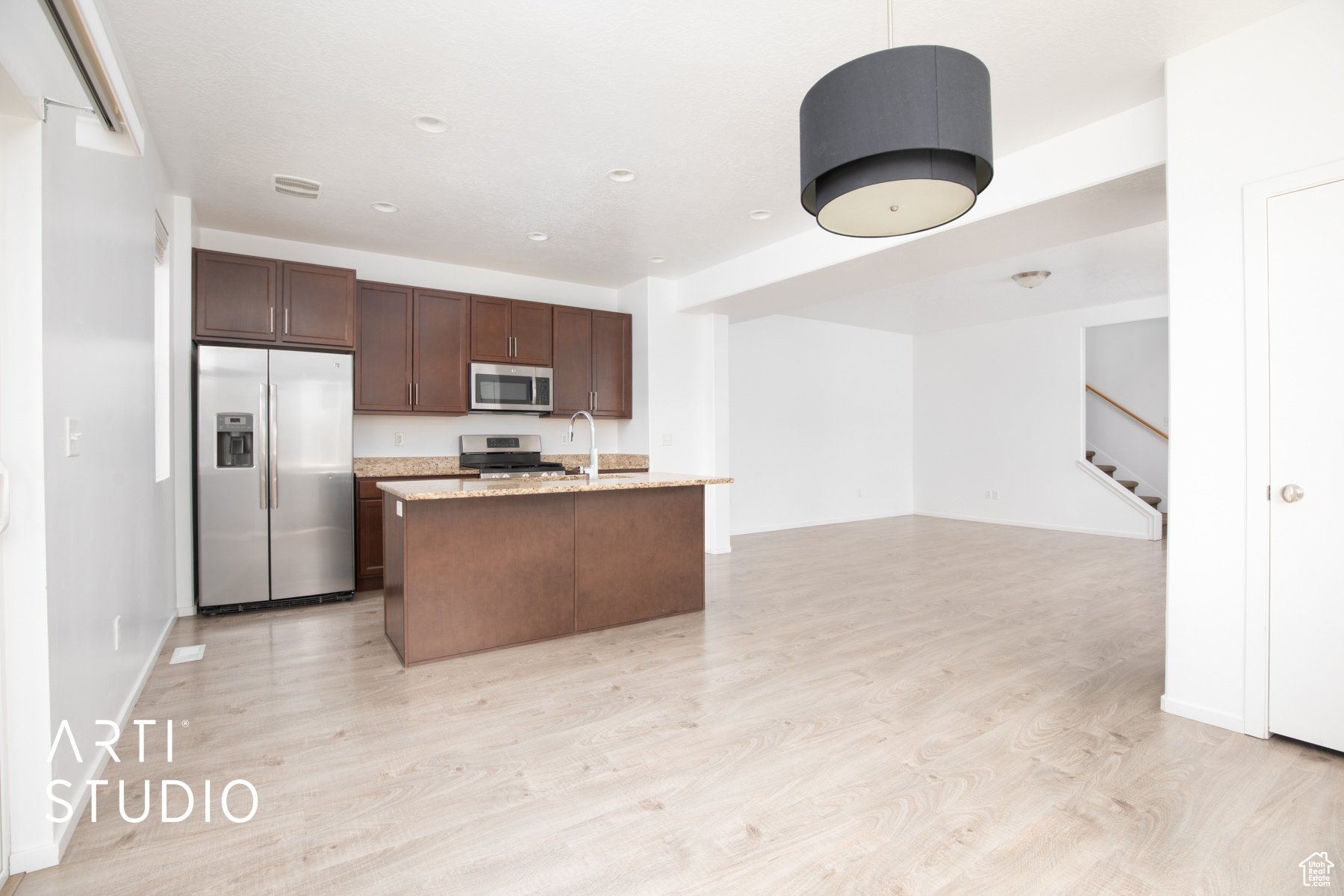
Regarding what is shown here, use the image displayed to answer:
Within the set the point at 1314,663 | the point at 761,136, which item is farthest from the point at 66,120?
the point at 1314,663

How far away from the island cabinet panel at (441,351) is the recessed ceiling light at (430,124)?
2.22 m

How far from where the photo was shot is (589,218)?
14.5ft

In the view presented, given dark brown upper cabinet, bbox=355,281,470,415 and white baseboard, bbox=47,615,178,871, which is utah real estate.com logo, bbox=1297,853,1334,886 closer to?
white baseboard, bbox=47,615,178,871

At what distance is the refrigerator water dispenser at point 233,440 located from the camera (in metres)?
4.12

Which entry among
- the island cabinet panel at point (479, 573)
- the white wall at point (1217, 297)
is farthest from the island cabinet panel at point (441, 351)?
the white wall at point (1217, 297)

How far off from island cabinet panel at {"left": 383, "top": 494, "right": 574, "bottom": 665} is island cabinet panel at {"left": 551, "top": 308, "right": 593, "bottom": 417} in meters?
2.40

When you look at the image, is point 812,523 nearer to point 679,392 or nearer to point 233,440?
point 679,392

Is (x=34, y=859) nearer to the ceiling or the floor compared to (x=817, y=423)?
nearer to the floor

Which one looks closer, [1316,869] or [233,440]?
[1316,869]

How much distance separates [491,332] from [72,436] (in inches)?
145

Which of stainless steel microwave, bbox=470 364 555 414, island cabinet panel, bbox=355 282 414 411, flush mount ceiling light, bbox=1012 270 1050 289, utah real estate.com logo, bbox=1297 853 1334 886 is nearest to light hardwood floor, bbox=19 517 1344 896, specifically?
utah real estate.com logo, bbox=1297 853 1334 886

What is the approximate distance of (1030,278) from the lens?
5969 millimetres

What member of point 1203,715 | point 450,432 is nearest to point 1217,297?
point 1203,715

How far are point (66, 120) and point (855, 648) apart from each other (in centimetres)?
376
